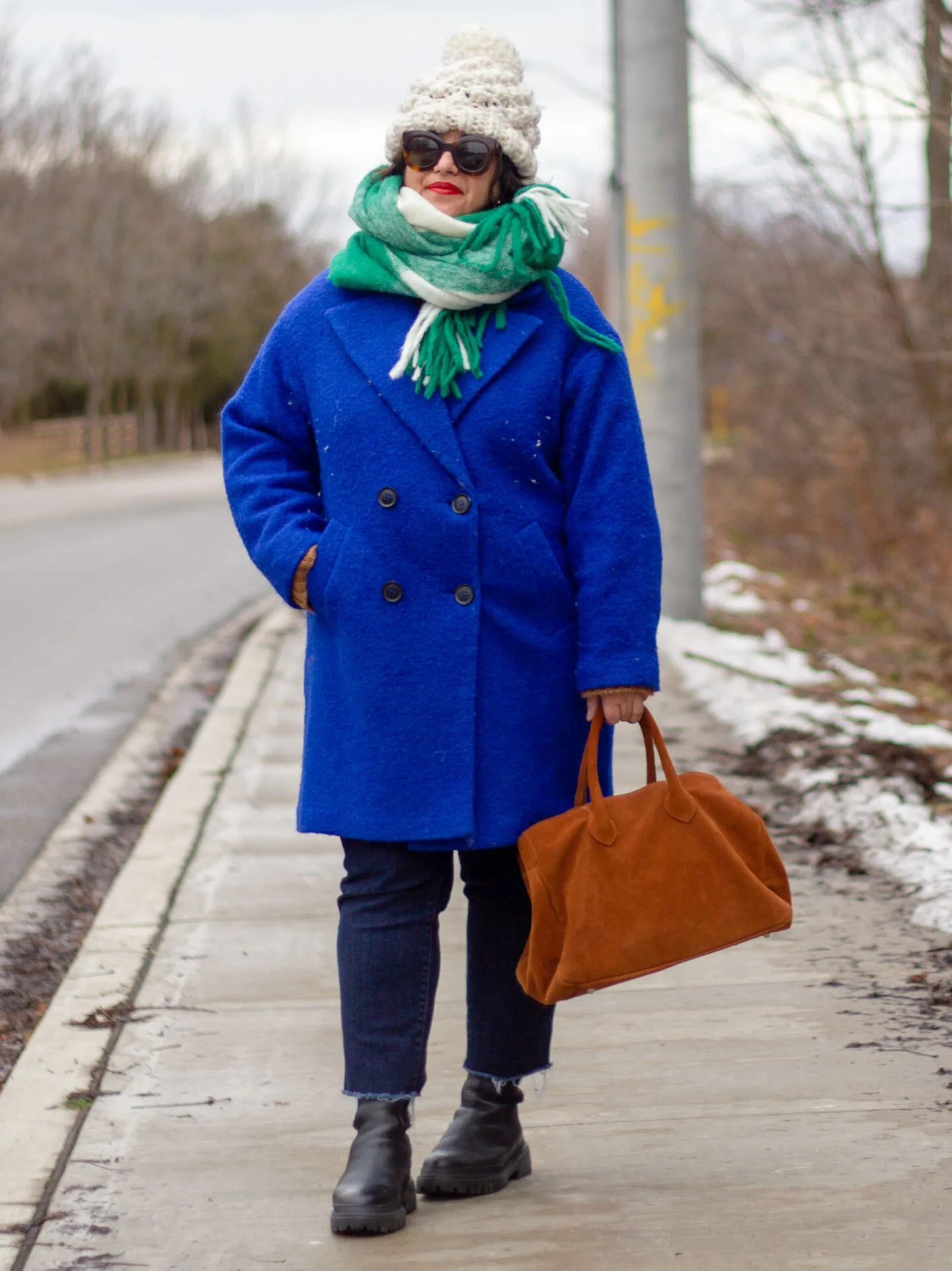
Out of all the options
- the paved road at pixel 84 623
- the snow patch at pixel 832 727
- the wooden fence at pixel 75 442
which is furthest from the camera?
the wooden fence at pixel 75 442

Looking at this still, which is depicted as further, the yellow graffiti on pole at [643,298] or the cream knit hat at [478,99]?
the yellow graffiti on pole at [643,298]

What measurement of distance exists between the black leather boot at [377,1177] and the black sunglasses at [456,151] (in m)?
1.56

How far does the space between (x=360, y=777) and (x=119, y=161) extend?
188 feet

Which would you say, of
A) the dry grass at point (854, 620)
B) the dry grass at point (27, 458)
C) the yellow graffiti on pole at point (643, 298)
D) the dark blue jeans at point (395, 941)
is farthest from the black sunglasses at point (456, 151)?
the dry grass at point (27, 458)

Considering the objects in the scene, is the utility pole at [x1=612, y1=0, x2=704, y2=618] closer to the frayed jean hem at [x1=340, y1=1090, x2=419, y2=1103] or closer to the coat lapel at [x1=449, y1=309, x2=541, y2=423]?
the coat lapel at [x1=449, y1=309, x2=541, y2=423]

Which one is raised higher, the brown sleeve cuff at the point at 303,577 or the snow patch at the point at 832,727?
the brown sleeve cuff at the point at 303,577

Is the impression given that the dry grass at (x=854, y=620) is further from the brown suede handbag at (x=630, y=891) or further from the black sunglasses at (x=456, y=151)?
the black sunglasses at (x=456, y=151)

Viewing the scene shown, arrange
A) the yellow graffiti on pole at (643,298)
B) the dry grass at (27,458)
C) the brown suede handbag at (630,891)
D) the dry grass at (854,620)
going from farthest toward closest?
the dry grass at (27,458), the yellow graffiti on pole at (643,298), the dry grass at (854,620), the brown suede handbag at (630,891)

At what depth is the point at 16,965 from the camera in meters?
4.77

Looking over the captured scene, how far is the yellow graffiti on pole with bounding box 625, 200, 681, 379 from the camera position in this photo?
1038 cm

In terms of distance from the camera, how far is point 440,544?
2.97 metres

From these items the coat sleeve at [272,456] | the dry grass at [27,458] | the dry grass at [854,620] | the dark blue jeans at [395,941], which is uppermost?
the coat sleeve at [272,456]

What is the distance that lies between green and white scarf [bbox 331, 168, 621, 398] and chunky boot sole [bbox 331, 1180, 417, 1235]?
1331 millimetres

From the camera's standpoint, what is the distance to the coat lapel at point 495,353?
299 cm
